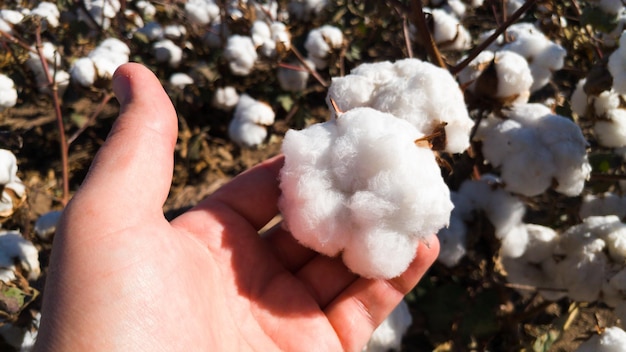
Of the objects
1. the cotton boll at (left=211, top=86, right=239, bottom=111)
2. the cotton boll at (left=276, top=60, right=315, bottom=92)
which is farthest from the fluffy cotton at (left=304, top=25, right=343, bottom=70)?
the cotton boll at (left=211, top=86, right=239, bottom=111)

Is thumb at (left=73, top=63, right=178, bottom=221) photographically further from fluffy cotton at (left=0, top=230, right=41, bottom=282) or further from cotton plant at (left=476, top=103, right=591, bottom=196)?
cotton plant at (left=476, top=103, right=591, bottom=196)

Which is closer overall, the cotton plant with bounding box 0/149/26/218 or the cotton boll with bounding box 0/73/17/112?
the cotton plant with bounding box 0/149/26/218

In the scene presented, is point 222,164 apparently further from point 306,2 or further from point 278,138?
point 306,2

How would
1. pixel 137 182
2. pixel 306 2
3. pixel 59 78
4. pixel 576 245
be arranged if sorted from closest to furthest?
pixel 137 182
pixel 576 245
pixel 59 78
pixel 306 2

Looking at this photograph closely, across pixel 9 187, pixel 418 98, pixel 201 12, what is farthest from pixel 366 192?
pixel 201 12

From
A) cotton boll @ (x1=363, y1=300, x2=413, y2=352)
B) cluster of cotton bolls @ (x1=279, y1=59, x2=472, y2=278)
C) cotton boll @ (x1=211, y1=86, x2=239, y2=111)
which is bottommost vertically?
cotton boll @ (x1=211, y1=86, x2=239, y2=111)

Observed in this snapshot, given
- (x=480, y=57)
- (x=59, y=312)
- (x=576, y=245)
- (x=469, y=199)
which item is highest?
(x=59, y=312)

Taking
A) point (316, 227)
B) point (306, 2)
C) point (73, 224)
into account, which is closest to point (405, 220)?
point (316, 227)
